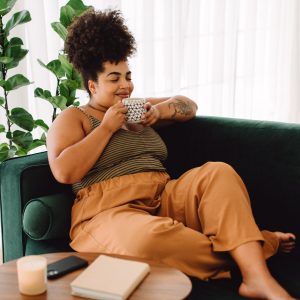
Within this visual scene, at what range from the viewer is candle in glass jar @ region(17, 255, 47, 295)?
3.13ft

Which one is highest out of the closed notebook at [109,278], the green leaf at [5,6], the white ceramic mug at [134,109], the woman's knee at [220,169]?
the green leaf at [5,6]

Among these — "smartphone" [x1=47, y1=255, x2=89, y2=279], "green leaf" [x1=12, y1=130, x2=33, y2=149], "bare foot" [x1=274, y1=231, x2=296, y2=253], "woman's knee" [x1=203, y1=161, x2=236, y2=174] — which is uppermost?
"green leaf" [x1=12, y1=130, x2=33, y2=149]

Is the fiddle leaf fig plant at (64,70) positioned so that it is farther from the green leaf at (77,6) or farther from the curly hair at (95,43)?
the curly hair at (95,43)

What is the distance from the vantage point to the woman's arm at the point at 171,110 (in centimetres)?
179

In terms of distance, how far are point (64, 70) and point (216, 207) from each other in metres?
0.89

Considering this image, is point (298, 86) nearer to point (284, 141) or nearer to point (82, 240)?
point (284, 141)

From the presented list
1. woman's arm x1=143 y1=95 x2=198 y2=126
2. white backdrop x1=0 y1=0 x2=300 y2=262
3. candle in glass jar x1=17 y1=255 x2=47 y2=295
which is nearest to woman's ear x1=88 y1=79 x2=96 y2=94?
woman's arm x1=143 y1=95 x2=198 y2=126

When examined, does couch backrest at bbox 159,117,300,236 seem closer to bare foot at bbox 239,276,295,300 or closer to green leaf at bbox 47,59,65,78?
bare foot at bbox 239,276,295,300

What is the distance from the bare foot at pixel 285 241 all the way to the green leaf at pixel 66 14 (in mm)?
1127

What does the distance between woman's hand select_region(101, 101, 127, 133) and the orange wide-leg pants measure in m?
0.17

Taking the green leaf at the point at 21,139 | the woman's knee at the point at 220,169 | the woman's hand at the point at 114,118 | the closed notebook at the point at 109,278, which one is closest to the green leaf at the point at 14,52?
the green leaf at the point at 21,139

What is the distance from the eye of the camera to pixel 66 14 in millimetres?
1861

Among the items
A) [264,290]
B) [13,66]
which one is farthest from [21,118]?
[264,290]

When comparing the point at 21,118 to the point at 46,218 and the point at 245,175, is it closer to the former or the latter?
the point at 46,218
